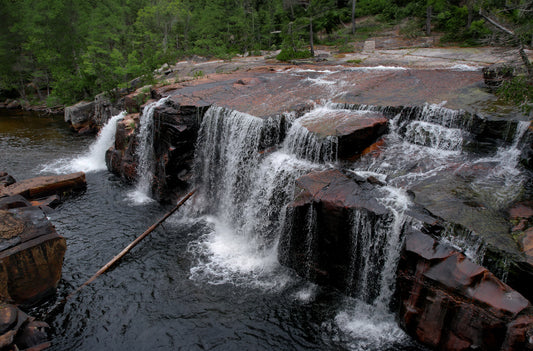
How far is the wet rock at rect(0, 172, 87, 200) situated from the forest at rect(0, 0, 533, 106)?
1215cm

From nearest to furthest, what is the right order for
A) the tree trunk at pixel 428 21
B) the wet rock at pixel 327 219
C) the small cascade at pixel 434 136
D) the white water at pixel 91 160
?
1. the wet rock at pixel 327 219
2. the small cascade at pixel 434 136
3. the white water at pixel 91 160
4. the tree trunk at pixel 428 21

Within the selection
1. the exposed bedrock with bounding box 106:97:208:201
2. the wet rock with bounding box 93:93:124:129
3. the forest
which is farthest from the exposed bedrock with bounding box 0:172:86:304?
the forest

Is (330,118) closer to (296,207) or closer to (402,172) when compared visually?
(402,172)

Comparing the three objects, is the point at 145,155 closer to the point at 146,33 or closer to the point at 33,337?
the point at 33,337

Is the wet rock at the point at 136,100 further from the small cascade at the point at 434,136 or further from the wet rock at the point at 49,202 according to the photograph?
the small cascade at the point at 434,136

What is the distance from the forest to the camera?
89.4 ft

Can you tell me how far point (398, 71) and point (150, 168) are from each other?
15014 mm

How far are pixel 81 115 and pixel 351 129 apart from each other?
82.8 feet

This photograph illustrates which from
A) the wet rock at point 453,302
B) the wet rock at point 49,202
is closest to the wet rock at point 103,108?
the wet rock at point 49,202

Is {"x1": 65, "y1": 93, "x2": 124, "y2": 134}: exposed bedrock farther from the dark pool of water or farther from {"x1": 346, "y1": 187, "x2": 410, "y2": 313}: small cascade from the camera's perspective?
{"x1": 346, "y1": 187, "x2": 410, "y2": 313}: small cascade

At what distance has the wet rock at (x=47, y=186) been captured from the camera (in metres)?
14.8

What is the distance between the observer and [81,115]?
27.2 meters

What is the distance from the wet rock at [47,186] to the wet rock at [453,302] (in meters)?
15.8

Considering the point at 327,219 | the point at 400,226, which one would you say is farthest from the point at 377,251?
the point at 327,219
